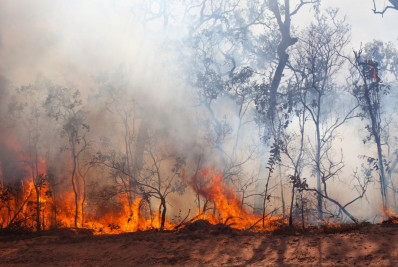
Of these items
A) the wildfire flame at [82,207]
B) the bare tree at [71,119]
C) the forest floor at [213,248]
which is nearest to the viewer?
the forest floor at [213,248]

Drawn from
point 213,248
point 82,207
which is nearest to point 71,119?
point 82,207

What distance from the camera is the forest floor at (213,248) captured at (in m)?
8.62

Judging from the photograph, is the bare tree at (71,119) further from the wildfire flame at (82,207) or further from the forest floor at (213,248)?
the forest floor at (213,248)

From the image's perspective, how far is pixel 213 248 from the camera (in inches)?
397

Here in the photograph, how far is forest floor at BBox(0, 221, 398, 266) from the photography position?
8625 millimetres

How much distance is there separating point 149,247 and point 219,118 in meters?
14.1

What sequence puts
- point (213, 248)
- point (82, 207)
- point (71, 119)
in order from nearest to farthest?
point (213, 248) < point (82, 207) < point (71, 119)

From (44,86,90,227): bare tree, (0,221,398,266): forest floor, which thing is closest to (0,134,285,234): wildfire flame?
(44,86,90,227): bare tree

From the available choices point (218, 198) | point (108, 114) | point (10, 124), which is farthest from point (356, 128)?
point (10, 124)

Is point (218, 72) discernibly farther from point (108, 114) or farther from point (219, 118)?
point (108, 114)

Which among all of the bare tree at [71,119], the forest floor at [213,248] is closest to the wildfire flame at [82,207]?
the bare tree at [71,119]

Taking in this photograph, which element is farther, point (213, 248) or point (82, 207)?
point (82, 207)

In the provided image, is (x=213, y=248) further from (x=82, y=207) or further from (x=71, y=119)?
(x=71, y=119)

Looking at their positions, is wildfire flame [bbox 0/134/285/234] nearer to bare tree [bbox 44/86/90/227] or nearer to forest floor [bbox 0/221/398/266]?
bare tree [bbox 44/86/90/227]
